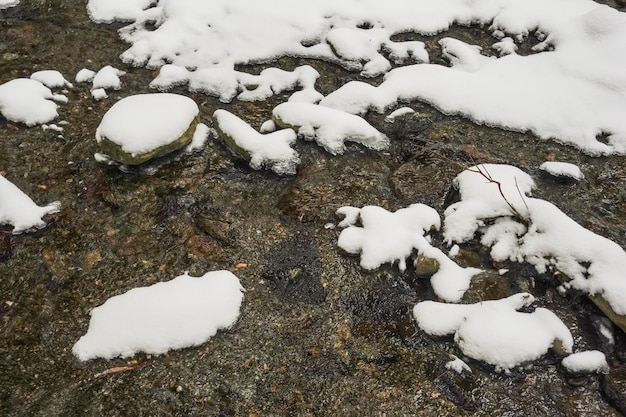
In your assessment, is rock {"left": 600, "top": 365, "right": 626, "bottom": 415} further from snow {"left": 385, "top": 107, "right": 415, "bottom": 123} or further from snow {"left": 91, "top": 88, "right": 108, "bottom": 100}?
snow {"left": 91, "top": 88, "right": 108, "bottom": 100}

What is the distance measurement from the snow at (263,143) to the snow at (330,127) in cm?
14

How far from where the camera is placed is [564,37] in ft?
18.7

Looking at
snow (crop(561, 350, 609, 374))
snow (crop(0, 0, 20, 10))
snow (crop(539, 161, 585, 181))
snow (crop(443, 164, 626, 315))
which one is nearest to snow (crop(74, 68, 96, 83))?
snow (crop(0, 0, 20, 10))

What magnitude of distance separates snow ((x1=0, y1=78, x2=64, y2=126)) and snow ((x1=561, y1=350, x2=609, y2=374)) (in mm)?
4905

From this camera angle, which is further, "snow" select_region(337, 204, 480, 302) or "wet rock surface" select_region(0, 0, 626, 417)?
"snow" select_region(337, 204, 480, 302)

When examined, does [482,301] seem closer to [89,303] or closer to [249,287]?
[249,287]

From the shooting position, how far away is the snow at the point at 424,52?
4.94m

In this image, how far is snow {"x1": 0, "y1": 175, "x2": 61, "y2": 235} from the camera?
12.7 feet

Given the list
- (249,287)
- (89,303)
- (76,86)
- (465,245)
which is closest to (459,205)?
(465,245)

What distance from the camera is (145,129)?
4246 millimetres

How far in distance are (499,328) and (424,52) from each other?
3.56m

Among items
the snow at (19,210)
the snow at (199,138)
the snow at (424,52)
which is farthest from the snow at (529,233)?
the snow at (19,210)

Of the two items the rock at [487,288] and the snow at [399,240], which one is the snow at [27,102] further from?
the rock at [487,288]

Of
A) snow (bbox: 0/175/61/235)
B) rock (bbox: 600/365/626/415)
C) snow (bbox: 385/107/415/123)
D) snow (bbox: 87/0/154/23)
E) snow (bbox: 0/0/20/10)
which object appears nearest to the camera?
rock (bbox: 600/365/626/415)
